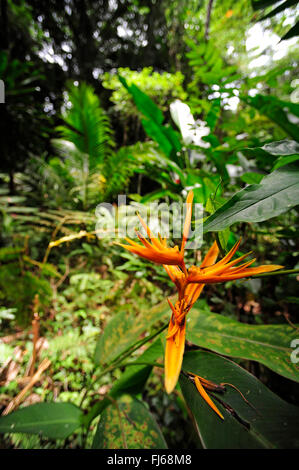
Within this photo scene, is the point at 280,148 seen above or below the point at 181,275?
above

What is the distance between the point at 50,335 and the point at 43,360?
5.9 inches

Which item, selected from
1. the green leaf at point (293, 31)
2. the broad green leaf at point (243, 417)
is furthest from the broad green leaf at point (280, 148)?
the broad green leaf at point (243, 417)

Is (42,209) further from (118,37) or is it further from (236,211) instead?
(118,37)

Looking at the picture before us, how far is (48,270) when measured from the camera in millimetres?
981

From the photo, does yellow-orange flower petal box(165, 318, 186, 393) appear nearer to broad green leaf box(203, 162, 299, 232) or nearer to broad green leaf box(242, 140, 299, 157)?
broad green leaf box(203, 162, 299, 232)

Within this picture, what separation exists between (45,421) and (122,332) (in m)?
0.28

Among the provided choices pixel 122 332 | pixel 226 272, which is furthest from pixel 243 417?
pixel 122 332

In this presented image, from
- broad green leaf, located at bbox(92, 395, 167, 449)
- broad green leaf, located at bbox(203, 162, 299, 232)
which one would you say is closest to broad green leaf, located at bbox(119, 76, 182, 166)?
broad green leaf, located at bbox(203, 162, 299, 232)

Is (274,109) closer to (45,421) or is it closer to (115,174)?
(45,421)

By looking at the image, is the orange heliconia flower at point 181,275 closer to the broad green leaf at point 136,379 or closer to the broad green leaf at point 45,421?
the broad green leaf at point 136,379

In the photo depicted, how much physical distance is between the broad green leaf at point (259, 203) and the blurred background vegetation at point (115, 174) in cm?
2

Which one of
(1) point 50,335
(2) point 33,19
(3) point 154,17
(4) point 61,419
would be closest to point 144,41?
(3) point 154,17

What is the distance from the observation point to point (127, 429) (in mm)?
415

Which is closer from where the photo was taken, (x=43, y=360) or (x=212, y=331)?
(x=212, y=331)
